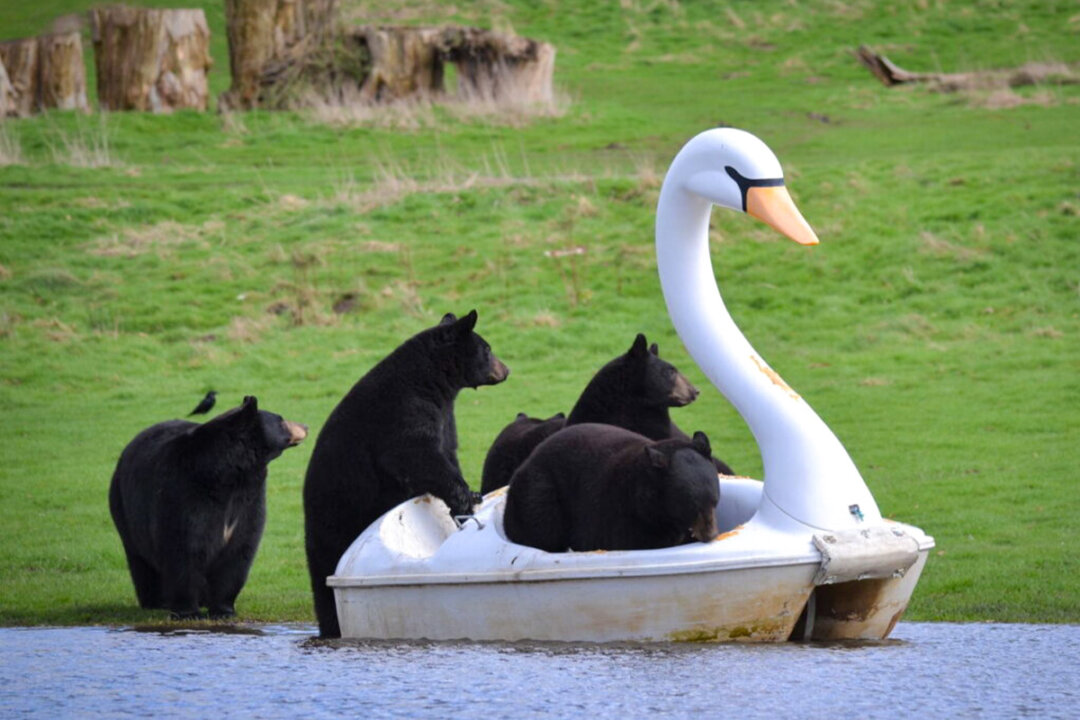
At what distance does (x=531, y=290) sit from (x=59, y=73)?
17.6 m

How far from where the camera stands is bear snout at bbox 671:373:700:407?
10898 mm

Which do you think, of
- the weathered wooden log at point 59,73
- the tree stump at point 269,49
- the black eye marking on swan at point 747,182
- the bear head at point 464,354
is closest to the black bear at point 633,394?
the bear head at point 464,354

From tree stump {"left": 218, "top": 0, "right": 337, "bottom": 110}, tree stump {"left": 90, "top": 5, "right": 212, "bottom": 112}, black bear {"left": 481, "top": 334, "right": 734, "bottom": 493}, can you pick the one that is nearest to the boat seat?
black bear {"left": 481, "top": 334, "right": 734, "bottom": 493}

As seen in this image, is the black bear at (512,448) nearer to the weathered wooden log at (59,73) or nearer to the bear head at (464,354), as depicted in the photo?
the bear head at (464,354)

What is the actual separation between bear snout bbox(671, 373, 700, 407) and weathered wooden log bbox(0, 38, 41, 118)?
96.5 feet

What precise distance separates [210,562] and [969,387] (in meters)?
10.3

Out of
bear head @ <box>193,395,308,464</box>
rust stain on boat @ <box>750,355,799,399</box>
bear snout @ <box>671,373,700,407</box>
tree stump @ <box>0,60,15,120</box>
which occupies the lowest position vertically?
bear head @ <box>193,395,308,464</box>

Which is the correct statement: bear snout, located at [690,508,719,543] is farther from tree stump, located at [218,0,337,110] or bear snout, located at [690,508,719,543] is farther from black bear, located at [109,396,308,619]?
tree stump, located at [218,0,337,110]

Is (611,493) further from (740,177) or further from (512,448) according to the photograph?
(512,448)

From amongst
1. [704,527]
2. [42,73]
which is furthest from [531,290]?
[42,73]

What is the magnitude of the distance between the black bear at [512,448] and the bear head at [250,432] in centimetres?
131

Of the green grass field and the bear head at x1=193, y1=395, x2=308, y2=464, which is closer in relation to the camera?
the bear head at x1=193, y1=395, x2=308, y2=464

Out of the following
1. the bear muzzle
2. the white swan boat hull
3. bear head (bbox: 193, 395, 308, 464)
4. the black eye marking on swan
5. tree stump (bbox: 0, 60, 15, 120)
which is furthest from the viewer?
tree stump (bbox: 0, 60, 15, 120)

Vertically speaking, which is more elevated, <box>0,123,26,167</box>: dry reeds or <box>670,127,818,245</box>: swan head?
<box>670,127,818,245</box>: swan head
